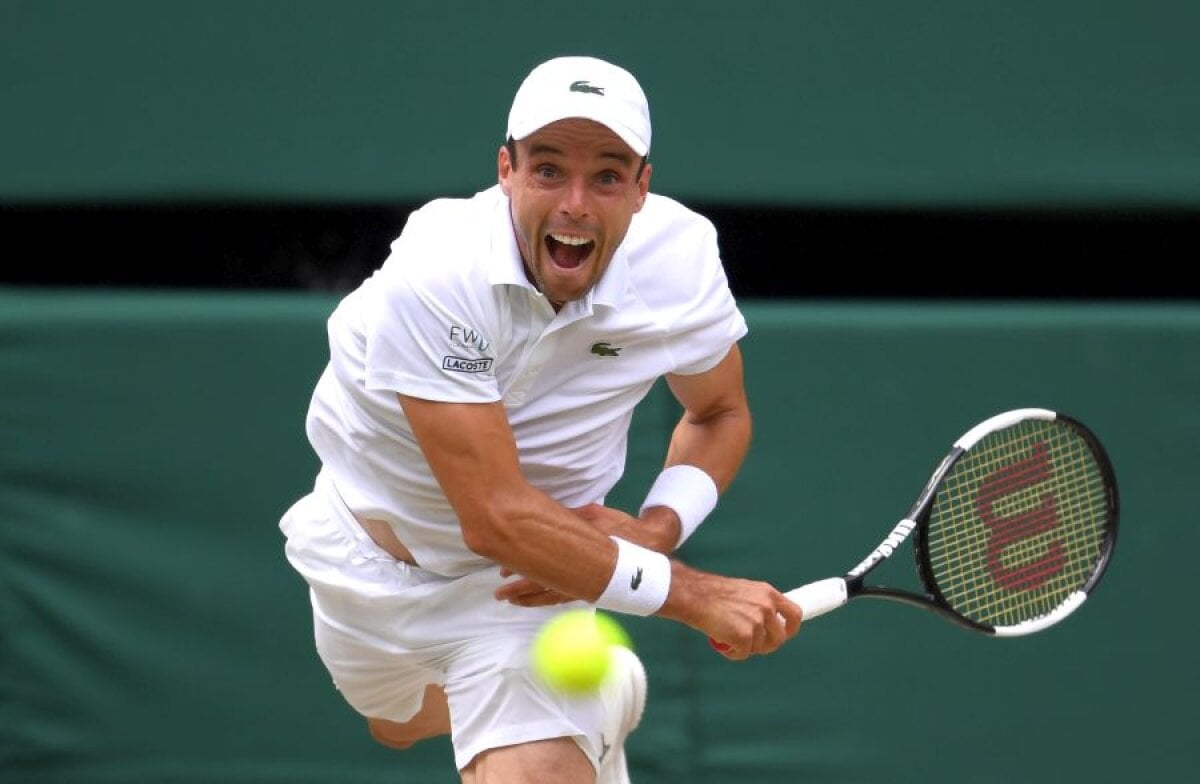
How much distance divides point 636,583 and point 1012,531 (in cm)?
95

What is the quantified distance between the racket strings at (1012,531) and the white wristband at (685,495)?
426 mm

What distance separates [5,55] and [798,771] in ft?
8.20

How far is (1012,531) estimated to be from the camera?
3766 millimetres

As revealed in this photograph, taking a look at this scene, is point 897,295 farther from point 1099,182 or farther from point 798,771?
point 798,771

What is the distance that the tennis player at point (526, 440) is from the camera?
10.1 ft

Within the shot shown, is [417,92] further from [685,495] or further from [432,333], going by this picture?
[432,333]

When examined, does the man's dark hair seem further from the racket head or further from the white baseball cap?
the racket head

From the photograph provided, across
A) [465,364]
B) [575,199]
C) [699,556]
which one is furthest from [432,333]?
[699,556]

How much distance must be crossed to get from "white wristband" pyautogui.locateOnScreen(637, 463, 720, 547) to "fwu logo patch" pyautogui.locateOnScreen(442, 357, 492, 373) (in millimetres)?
548

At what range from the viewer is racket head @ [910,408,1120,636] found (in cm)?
359

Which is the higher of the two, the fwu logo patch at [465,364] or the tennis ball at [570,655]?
the fwu logo patch at [465,364]

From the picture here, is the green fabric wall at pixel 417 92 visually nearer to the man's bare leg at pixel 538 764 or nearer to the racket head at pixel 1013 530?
the racket head at pixel 1013 530

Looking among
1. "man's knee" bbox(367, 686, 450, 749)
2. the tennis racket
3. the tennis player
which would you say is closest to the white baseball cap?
the tennis player

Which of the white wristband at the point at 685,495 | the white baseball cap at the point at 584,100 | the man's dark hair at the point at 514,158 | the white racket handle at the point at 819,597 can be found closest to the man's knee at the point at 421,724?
the white wristband at the point at 685,495
